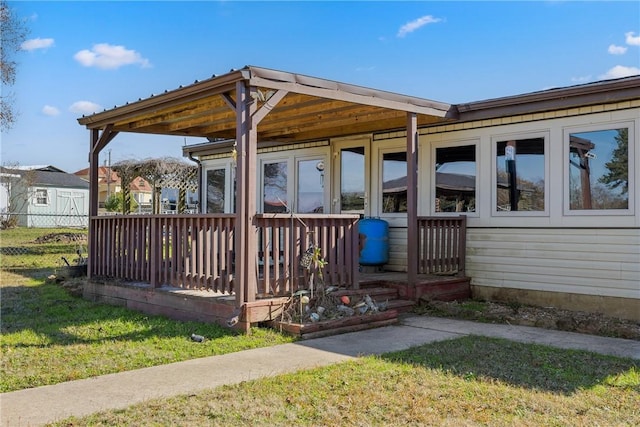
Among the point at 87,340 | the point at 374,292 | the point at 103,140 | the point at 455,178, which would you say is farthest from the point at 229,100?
the point at 455,178

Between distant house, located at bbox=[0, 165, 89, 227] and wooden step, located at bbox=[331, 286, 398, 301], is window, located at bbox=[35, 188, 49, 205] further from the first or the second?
wooden step, located at bbox=[331, 286, 398, 301]

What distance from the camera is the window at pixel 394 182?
8953 millimetres

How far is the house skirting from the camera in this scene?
664 cm

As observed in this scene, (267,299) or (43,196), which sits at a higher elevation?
(43,196)

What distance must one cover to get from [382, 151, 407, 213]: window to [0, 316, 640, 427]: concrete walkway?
8.88 feet

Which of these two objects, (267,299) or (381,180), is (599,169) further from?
(267,299)

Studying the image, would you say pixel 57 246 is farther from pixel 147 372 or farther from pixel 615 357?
pixel 615 357

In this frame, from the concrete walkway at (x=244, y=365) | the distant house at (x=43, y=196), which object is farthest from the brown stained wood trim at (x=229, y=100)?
the distant house at (x=43, y=196)

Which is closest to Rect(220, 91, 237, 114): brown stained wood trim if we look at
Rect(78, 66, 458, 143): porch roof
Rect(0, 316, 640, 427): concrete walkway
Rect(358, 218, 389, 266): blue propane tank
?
Rect(78, 66, 458, 143): porch roof

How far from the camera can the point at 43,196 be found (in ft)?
105

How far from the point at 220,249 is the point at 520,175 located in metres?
4.37

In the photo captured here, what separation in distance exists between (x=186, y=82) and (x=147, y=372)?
11.2ft

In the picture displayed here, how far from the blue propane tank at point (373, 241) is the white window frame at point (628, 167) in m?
2.68

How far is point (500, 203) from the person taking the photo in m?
7.91
